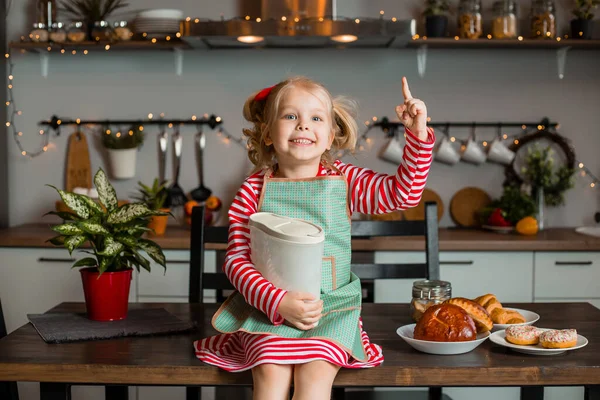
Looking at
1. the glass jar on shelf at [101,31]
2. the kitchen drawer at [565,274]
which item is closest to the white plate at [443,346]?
the kitchen drawer at [565,274]

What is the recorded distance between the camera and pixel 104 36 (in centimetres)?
322

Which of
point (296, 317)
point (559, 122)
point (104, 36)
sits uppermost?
point (104, 36)

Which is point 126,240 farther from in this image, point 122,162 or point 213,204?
point 122,162

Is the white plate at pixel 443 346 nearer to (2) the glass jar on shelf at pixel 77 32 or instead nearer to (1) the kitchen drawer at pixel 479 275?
(1) the kitchen drawer at pixel 479 275

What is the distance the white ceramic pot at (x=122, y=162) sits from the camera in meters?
3.34

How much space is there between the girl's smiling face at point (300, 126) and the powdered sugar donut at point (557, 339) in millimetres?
515

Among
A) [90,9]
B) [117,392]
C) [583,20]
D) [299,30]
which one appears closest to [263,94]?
[117,392]

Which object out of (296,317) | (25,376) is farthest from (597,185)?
(25,376)

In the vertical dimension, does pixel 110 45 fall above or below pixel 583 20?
below

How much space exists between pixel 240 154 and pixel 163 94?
446 millimetres

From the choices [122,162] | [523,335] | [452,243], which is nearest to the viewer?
→ [523,335]

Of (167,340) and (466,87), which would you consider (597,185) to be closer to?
(466,87)

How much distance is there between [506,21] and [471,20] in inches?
5.9

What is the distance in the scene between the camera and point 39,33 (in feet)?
10.6
